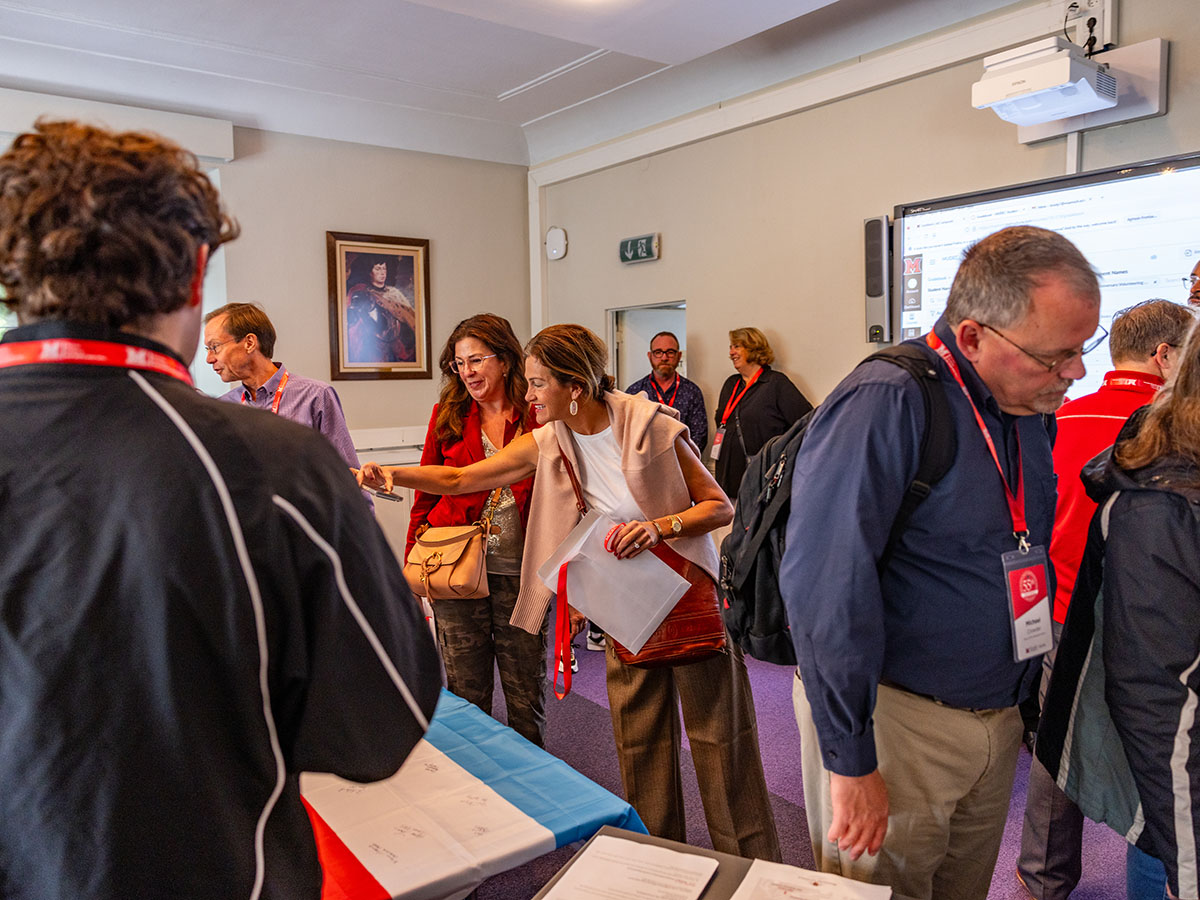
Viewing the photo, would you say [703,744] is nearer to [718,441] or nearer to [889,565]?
[889,565]

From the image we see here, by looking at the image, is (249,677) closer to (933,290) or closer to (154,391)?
(154,391)

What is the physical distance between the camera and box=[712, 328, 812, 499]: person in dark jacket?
192 inches

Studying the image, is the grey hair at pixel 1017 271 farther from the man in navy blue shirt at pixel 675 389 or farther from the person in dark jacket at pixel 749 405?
the man in navy blue shirt at pixel 675 389

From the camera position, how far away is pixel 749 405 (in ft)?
16.4

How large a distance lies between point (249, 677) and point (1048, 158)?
4.05 metres

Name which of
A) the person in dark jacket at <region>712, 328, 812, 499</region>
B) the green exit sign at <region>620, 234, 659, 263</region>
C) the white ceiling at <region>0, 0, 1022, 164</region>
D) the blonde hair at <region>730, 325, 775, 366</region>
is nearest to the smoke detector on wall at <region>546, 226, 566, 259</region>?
the green exit sign at <region>620, 234, 659, 263</region>

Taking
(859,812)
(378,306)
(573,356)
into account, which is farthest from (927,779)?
(378,306)

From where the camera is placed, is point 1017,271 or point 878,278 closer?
point 1017,271

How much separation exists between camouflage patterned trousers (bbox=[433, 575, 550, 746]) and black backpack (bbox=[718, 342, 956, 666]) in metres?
1.04

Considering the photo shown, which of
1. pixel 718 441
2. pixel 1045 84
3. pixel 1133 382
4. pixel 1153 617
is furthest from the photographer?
pixel 718 441

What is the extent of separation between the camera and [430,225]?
20.6 ft

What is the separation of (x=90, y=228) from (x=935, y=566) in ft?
3.70

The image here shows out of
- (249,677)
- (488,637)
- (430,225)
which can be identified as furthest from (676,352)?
(249,677)

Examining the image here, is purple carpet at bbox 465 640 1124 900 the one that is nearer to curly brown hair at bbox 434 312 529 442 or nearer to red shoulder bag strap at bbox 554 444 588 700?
red shoulder bag strap at bbox 554 444 588 700
